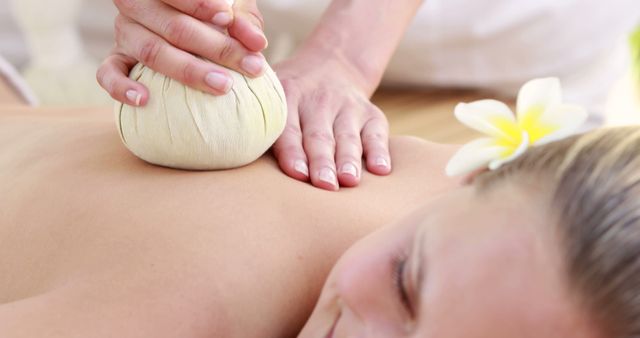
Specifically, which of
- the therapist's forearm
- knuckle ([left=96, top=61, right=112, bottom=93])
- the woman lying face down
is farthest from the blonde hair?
the therapist's forearm

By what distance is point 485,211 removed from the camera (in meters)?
0.94

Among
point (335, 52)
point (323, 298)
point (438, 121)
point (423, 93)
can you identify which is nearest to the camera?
point (323, 298)

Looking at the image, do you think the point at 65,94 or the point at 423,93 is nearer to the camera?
the point at 65,94

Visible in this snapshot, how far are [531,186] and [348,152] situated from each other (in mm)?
496

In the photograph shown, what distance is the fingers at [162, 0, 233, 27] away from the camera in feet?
4.17

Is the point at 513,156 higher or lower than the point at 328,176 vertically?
higher

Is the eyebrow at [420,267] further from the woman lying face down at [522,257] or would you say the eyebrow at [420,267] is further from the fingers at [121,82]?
the fingers at [121,82]

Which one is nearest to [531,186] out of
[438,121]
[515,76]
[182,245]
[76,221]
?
[182,245]

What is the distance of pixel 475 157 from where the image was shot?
3.39 ft

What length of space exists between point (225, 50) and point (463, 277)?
50 cm

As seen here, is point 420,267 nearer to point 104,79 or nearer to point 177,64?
point 177,64

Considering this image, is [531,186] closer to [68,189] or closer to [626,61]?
[68,189]

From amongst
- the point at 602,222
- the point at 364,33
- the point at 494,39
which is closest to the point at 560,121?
the point at 602,222

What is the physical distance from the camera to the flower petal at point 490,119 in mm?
1061
